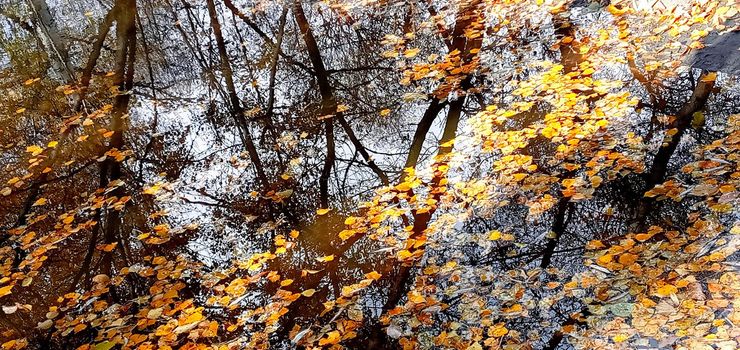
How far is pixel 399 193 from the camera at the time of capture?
3691mm

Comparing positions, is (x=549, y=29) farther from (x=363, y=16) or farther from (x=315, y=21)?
(x=315, y=21)

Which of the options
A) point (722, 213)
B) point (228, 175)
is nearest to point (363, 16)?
point (228, 175)

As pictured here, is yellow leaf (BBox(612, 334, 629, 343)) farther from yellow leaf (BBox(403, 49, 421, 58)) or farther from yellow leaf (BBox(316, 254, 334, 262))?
yellow leaf (BBox(403, 49, 421, 58))

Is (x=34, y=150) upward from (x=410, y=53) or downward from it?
upward

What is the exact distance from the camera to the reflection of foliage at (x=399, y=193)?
273 cm

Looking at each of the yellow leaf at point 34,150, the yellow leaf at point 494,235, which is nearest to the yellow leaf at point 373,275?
the yellow leaf at point 494,235

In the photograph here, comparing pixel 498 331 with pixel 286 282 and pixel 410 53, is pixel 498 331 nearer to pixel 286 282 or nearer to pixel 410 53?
pixel 286 282

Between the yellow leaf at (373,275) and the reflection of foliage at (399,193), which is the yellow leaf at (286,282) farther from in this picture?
the yellow leaf at (373,275)

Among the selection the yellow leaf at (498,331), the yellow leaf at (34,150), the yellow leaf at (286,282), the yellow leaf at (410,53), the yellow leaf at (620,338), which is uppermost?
the yellow leaf at (34,150)

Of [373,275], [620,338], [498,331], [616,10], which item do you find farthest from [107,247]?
[616,10]

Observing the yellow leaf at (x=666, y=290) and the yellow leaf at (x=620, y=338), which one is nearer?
the yellow leaf at (x=620, y=338)

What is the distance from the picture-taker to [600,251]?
2877mm

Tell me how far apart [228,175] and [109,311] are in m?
1.48

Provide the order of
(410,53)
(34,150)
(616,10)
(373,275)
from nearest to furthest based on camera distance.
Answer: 1. (373,275)
2. (34,150)
3. (616,10)
4. (410,53)
